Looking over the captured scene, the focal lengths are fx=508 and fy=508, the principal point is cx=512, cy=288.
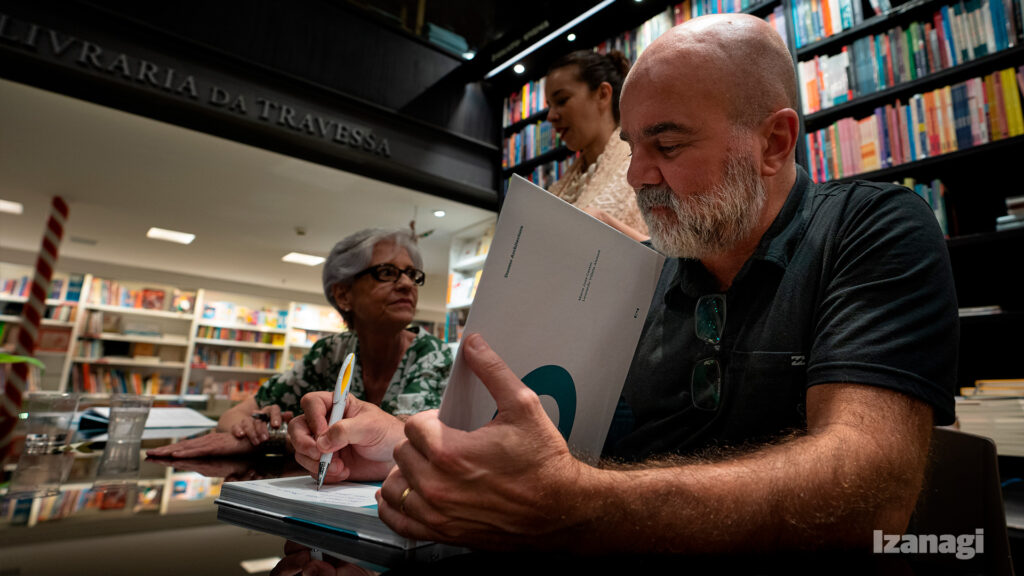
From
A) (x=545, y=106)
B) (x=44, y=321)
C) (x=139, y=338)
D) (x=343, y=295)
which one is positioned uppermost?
(x=545, y=106)

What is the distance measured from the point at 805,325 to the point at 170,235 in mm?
6949

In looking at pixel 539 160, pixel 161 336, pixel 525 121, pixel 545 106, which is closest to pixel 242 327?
pixel 161 336

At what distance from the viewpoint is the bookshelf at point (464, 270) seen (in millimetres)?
4199

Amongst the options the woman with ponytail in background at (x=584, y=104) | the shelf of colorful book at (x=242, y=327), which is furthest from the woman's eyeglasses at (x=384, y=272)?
the shelf of colorful book at (x=242, y=327)

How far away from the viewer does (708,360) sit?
2.32ft

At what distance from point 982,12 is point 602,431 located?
7.69 feet

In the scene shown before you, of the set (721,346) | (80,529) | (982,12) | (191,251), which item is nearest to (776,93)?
(721,346)

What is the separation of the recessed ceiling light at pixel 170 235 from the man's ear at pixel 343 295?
5.22m

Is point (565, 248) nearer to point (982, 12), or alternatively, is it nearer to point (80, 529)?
point (80, 529)

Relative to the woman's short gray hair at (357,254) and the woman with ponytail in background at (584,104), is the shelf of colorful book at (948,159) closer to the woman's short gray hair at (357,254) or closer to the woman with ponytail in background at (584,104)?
the woman with ponytail in background at (584,104)

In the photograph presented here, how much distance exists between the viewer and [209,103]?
288 centimetres

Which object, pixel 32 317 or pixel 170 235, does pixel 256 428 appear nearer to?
pixel 32 317

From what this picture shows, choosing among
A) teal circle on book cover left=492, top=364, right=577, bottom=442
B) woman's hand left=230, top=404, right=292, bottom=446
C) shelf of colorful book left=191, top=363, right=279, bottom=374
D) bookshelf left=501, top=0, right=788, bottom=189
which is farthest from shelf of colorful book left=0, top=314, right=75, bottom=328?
teal circle on book cover left=492, top=364, right=577, bottom=442

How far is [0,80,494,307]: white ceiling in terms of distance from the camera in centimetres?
339
